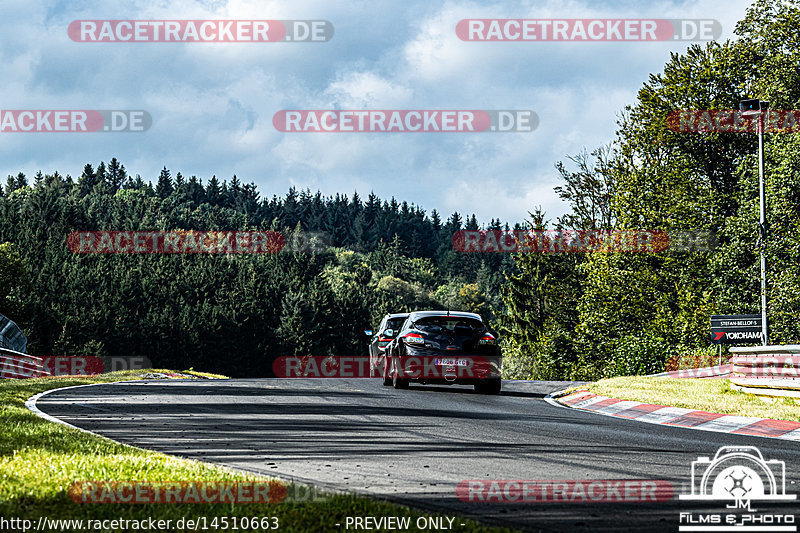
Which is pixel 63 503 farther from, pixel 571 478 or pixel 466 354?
pixel 466 354

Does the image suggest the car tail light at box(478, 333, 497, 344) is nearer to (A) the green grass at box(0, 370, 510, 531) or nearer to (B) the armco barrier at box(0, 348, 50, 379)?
(A) the green grass at box(0, 370, 510, 531)

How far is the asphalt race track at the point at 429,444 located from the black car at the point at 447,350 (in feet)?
4.85

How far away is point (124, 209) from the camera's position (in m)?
169

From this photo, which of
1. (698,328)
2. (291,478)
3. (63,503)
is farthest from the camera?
(698,328)

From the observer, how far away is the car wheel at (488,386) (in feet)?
62.5

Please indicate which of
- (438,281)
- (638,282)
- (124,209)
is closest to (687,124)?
(638,282)

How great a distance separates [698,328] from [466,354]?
2102 cm

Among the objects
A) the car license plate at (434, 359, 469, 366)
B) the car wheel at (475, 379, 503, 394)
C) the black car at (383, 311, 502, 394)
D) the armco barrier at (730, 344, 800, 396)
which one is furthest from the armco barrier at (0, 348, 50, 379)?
the armco barrier at (730, 344, 800, 396)

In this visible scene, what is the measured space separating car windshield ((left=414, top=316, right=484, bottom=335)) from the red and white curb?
2187mm

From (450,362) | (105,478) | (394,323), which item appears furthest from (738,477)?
(394,323)

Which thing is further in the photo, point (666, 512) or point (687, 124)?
point (687, 124)

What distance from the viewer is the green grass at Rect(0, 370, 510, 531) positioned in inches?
217

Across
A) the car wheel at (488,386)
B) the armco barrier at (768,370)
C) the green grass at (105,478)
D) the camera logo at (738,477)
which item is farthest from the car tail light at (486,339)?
the green grass at (105,478)

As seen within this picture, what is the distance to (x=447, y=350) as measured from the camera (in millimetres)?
18078
